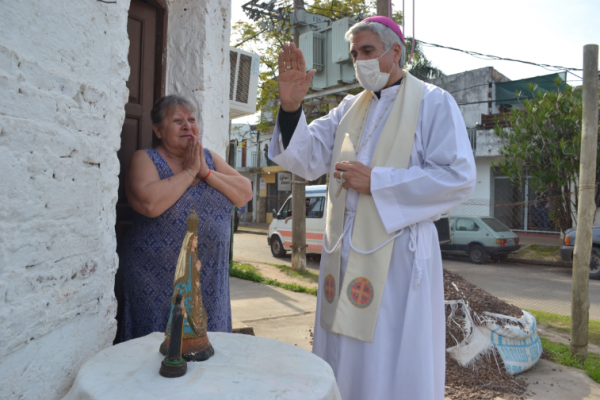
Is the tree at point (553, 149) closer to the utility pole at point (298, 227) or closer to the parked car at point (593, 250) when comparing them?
the parked car at point (593, 250)

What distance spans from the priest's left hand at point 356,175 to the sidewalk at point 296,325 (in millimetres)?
2557

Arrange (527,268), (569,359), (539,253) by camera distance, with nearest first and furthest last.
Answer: (569,359) < (527,268) < (539,253)

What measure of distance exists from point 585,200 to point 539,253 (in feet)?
27.0

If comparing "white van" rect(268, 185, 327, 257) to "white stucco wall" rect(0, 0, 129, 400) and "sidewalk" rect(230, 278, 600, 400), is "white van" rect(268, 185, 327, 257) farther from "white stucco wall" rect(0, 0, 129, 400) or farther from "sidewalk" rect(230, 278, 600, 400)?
"white stucco wall" rect(0, 0, 129, 400)

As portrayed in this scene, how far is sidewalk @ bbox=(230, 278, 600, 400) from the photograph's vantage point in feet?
12.0

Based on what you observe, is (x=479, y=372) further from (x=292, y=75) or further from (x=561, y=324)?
(x=292, y=75)

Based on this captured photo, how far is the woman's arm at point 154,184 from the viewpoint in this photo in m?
1.92

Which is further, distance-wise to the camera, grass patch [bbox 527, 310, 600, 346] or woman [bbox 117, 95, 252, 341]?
grass patch [bbox 527, 310, 600, 346]

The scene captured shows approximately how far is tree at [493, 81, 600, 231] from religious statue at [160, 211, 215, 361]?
11.1 meters

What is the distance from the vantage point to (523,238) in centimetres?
1163

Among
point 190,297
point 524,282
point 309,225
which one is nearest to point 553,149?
point 524,282

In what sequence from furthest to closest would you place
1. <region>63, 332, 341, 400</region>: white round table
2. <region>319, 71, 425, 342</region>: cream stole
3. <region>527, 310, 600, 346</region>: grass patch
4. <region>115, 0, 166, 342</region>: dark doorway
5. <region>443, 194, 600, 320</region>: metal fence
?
<region>443, 194, 600, 320</region>: metal fence < <region>527, 310, 600, 346</region>: grass patch < <region>115, 0, 166, 342</region>: dark doorway < <region>319, 71, 425, 342</region>: cream stole < <region>63, 332, 341, 400</region>: white round table

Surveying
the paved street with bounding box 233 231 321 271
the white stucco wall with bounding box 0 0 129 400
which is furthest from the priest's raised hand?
the paved street with bounding box 233 231 321 271

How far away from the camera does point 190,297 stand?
133cm
